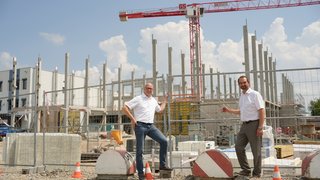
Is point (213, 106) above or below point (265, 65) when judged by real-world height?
below

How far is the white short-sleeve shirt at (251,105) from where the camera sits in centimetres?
550

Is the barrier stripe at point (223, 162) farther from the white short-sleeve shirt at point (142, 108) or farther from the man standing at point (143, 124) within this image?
the white short-sleeve shirt at point (142, 108)

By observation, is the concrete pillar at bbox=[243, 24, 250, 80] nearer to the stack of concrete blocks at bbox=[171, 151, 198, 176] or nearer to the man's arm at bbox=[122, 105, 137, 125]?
the stack of concrete blocks at bbox=[171, 151, 198, 176]

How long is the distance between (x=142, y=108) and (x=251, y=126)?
6.07 ft

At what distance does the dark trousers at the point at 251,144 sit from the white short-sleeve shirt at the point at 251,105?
0.11 meters

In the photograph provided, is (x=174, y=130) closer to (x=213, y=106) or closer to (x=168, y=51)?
(x=213, y=106)

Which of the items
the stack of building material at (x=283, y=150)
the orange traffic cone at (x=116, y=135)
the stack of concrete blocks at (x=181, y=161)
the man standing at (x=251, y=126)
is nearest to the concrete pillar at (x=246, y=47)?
the stack of building material at (x=283, y=150)

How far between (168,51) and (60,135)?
69.8 feet

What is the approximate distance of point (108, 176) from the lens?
247 inches

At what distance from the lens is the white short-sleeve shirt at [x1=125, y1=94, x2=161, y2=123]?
19.5ft

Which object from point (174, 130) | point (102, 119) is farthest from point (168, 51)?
point (102, 119)

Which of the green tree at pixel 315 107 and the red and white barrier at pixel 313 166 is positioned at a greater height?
the green tree at pixel 315 107

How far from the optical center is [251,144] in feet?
18.0

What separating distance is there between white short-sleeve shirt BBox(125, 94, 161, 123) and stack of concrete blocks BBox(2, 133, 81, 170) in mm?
3283
